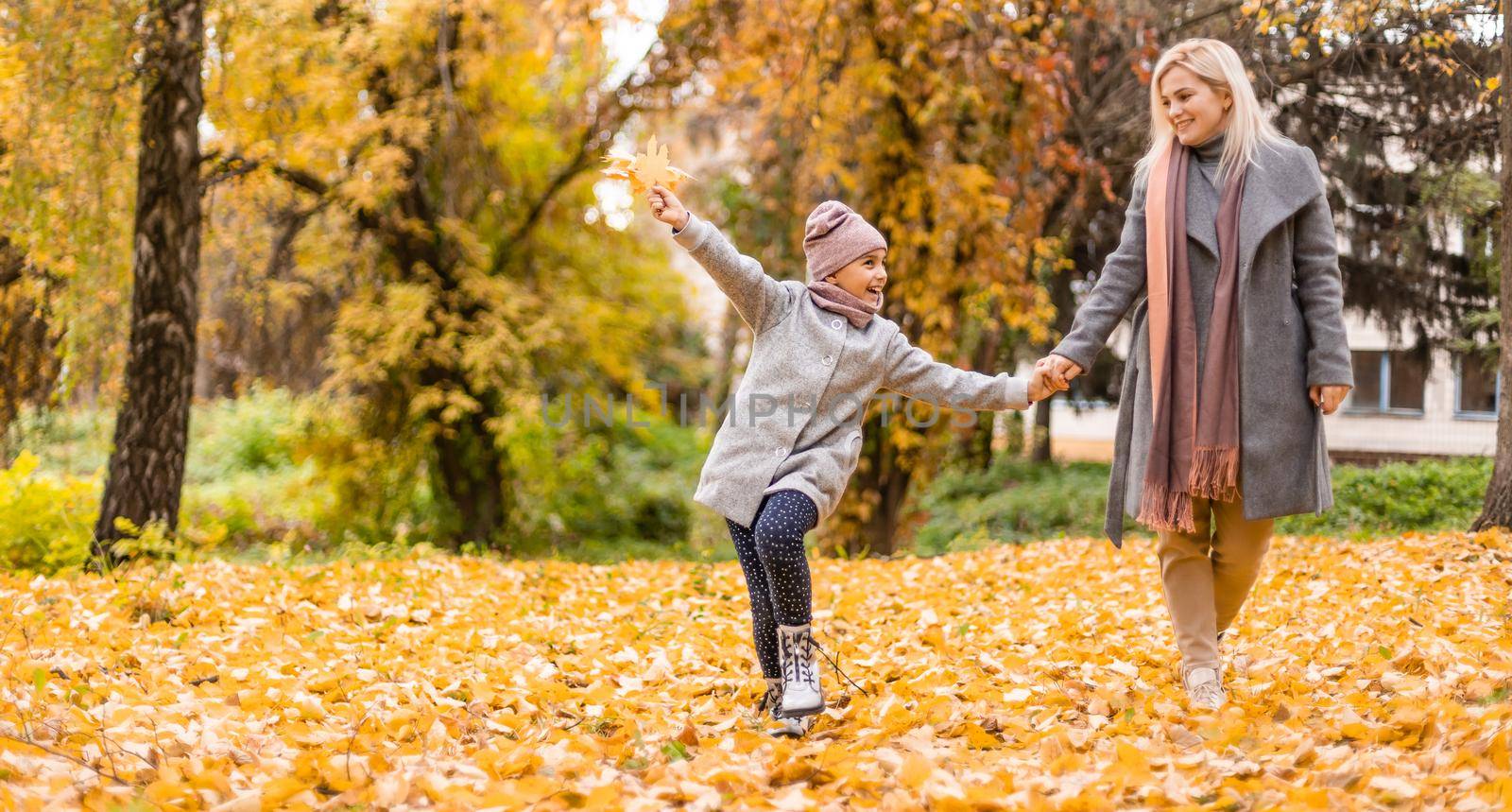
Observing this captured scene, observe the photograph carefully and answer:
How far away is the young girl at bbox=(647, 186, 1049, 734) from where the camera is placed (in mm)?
3061

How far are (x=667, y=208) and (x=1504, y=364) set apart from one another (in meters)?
4.97

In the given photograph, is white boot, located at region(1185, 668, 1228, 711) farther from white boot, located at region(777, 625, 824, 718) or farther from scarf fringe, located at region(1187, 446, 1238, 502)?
white boot, located at region(777, 625, 824, 718)

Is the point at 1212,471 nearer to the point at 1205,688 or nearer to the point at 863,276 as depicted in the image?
the point at 1205,688

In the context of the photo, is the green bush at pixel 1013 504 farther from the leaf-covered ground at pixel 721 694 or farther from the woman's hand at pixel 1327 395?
the woman's hand at pixel 1327 395

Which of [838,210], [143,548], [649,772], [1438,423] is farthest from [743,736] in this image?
[1438,423]

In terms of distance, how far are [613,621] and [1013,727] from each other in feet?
8.26

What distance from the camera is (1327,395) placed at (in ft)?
9.87

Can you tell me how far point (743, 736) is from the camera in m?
2.96

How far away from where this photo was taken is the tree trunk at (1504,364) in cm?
584

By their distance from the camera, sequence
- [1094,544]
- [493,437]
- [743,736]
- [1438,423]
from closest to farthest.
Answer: [743,736] < [1094,544] < [493,437] < [1438,423]

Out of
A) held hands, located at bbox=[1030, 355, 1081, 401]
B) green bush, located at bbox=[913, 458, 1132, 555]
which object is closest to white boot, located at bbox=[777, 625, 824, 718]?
held hands, located at bbox=[1030, 355, 1081, 401]

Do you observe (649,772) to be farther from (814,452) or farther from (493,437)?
(493,437)

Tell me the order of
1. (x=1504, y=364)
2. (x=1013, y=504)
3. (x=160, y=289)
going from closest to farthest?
(x=1504, y=364) → (x=160, y=289) → (x=1013, y=504)

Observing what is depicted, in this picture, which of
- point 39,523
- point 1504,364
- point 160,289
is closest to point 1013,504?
point 1504,364
